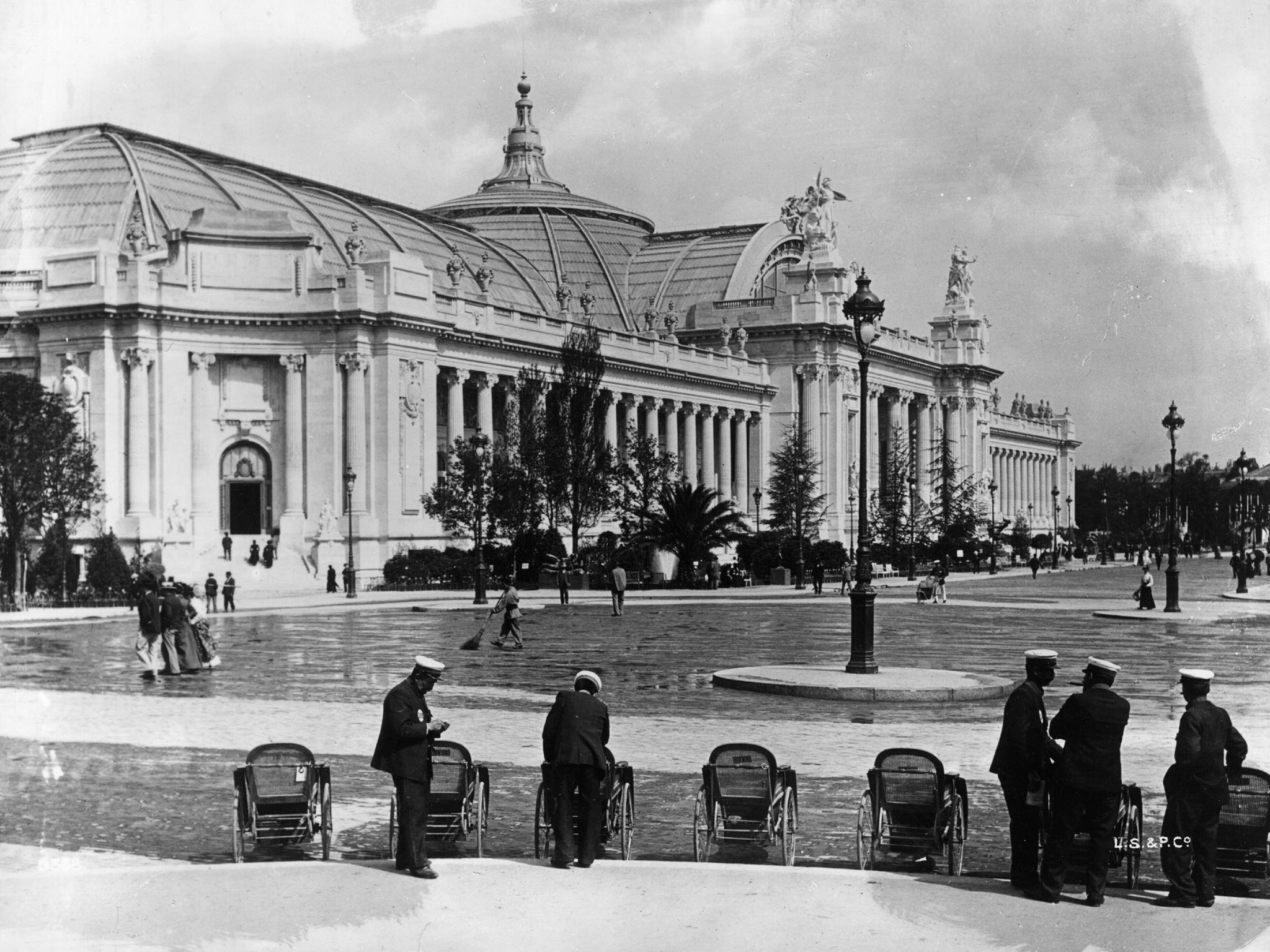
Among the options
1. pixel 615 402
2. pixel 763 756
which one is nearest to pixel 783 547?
pixel 615 402

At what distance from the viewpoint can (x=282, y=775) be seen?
488 inches

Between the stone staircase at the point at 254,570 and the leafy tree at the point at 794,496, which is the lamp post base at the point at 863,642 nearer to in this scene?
the stone staircase at the point at 254,570

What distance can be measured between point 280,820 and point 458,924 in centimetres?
267

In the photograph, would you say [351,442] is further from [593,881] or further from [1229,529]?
[1229,529]

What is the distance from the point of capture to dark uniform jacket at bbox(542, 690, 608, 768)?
37.1ft

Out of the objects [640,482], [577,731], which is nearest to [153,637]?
[577,731]

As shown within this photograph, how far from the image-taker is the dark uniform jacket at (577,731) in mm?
11305

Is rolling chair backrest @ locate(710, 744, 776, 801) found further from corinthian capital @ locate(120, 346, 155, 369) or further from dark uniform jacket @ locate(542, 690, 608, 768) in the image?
corinthian capital @ locate(120, 346, 155, 369)

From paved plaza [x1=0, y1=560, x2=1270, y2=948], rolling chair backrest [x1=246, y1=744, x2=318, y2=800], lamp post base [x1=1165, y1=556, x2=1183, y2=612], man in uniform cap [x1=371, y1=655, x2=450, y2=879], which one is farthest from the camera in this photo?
lamp post base [x1=1165, y1=556, x2=1183, y2=612]

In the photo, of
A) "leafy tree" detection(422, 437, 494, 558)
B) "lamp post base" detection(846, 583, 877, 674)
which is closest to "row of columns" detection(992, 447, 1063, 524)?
"leafy tree" detection(422, 437, 494, 558)

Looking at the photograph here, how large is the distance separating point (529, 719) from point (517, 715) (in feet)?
1.57

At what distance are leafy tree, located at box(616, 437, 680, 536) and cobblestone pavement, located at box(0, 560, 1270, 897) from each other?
28716 millimetres

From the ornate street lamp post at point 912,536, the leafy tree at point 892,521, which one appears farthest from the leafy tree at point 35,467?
the leafy tree at point 892,521

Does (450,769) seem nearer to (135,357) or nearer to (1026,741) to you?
(1026,741)
